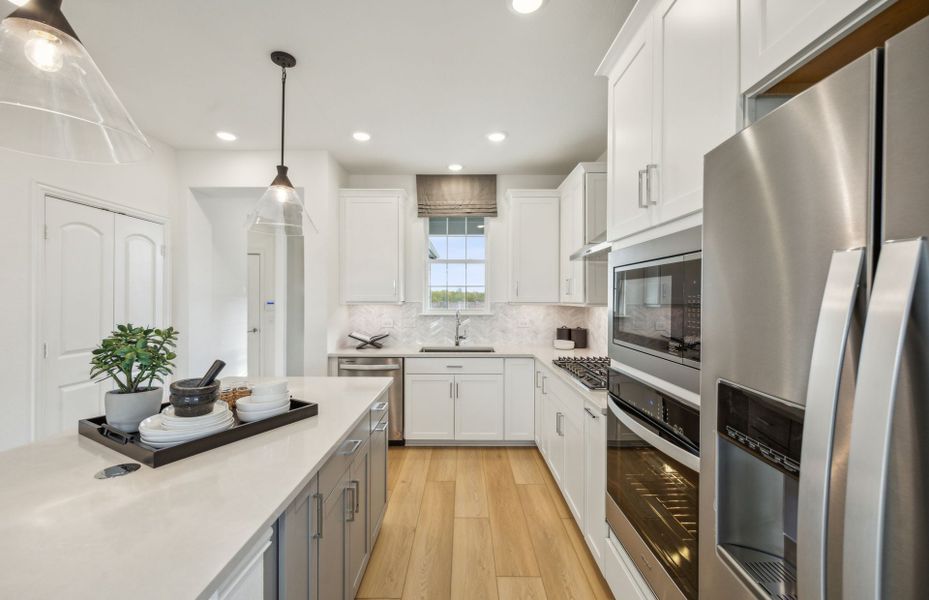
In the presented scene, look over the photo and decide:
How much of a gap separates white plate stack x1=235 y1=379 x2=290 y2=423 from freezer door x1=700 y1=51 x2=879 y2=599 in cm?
142

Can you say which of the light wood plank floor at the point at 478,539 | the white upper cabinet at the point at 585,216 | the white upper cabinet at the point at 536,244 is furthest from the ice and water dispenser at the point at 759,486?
the white upper cabinet at the point at 536,244

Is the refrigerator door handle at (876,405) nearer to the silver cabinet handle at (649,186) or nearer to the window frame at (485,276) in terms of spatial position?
the silver cabinet handle at (649,186)

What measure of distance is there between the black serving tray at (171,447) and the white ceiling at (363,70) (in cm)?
184

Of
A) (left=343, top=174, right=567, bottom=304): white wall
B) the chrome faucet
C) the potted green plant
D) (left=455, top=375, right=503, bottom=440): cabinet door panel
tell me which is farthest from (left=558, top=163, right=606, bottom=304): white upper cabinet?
the potted green plant

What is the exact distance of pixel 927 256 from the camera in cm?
43

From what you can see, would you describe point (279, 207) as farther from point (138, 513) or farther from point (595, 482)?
point (595, 482)

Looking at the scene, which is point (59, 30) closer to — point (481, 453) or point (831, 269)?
point (831, 269)

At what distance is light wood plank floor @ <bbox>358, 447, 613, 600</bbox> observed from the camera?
1840 millimetres

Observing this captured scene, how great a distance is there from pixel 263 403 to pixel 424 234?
2.88 meters

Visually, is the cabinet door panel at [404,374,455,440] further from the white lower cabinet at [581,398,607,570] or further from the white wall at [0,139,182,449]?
the white wall at [0,139,182,449]

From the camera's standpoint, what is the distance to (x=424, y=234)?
4102mm

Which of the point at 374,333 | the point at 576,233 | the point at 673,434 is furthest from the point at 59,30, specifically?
the point at 374,333

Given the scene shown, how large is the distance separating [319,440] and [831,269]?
1.40m

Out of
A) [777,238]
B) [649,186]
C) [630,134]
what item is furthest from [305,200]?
[777,238]
